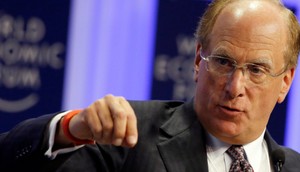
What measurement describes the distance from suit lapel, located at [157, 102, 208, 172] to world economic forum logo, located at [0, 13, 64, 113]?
41.8 inches

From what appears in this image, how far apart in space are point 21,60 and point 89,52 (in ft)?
1.14

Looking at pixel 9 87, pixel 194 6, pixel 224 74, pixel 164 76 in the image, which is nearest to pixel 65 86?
pixel 9 87

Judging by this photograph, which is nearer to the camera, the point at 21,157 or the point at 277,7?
the point at 21,157

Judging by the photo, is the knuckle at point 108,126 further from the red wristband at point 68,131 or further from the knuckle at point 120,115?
the red wristband at point 68,131

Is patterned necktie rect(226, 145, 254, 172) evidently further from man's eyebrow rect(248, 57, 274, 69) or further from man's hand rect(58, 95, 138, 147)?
man's hand rect(58, 95, 138, 147)

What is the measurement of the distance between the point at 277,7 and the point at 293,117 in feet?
5.17

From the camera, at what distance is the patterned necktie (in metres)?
2.22

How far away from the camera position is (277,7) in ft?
7.49

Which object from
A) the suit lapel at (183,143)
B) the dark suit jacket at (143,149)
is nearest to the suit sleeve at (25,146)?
the dark suit jacket at (143,149)

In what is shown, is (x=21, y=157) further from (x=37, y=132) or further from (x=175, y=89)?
(x=175, y=89)

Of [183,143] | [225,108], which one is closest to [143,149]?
[183,143]

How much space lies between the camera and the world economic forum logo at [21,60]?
10.2ft

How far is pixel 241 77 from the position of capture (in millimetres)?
2166

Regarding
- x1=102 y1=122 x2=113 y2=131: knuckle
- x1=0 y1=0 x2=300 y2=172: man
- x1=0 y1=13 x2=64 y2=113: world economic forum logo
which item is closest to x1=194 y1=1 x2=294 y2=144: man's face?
x1=0 y1=0 x2=300 y2=172: man
